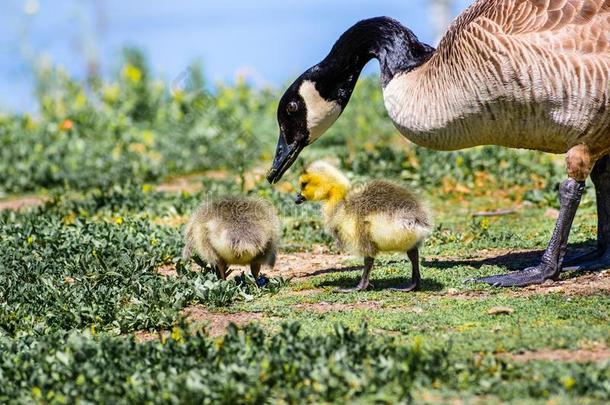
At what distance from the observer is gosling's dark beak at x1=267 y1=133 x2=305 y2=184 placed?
26.9 ft

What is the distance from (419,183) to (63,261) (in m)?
5.17

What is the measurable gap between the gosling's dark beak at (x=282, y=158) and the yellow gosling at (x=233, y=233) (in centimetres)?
83

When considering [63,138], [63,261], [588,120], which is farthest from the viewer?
[63,138]

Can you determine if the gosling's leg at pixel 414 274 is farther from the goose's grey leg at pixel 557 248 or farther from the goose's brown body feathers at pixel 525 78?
→ the goose's brown body feathers at pixel 525 78

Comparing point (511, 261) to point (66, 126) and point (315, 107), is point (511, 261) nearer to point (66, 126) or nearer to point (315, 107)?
point (315, 107)

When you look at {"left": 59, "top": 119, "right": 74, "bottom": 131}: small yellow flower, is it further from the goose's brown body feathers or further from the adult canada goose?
the goose's brown body feathers

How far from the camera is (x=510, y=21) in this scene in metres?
6.81

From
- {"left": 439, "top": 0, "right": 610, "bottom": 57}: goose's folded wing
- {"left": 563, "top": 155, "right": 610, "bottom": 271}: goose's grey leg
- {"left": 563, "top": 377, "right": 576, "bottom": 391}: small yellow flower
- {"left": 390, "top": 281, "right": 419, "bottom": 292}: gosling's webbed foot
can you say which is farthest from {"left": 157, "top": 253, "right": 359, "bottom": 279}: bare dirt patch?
{"left": 563, "top": 377, "right": 576, "bottom": 391}: small yellow flower

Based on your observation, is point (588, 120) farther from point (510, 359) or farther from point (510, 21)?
point (510, 359)

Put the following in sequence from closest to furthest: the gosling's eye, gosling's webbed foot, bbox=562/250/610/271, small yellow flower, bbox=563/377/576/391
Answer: small yellow flower, bbox=563/377/576/391
gosling's webbed foot, bbox=562/250/610/271
the gosling's eye

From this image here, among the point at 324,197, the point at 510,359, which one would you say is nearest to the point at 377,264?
the point at 324,197

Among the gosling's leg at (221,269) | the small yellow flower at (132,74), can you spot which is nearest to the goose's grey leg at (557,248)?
the gosling's leg at (221,269)

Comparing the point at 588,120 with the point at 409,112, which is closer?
the point at 588,120

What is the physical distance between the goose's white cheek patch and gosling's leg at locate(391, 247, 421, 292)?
1.95 m
